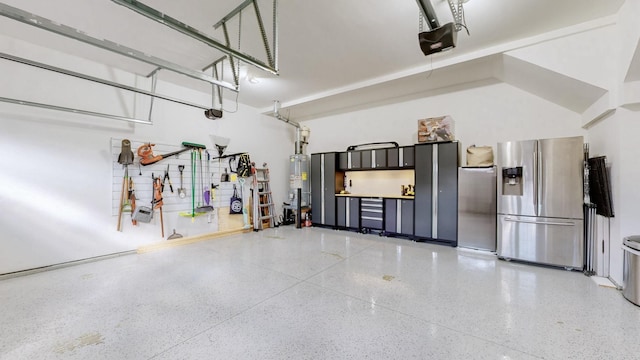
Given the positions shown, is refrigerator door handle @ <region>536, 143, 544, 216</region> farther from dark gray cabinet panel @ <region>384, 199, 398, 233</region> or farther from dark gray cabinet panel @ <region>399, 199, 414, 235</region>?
dark gray cabinet panel @ <region>384, 199, 398, 233</region>

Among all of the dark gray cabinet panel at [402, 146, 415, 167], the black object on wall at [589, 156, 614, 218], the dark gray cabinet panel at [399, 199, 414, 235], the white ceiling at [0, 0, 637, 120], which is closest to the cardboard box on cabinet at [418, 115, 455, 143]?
the dark gray cabinet panel at [402, 146, 415, 167]

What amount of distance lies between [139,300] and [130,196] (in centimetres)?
238

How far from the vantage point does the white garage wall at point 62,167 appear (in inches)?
126

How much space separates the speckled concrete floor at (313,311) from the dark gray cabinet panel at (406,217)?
1391mm

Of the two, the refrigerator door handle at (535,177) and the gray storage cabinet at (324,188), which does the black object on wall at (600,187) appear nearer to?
the refrigerator door handle at (535,177)

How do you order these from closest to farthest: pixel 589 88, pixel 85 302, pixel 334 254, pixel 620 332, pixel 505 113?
pixel 620 332 < pixel 85 302 < pixel 589 88 < pixel 334 254 < pixel 505 113

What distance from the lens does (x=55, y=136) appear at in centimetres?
351

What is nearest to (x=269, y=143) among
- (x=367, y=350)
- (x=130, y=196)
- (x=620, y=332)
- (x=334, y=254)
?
(x=130, y=196)

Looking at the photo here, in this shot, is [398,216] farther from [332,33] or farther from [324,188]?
[332,33]

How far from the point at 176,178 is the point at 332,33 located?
12.8ft

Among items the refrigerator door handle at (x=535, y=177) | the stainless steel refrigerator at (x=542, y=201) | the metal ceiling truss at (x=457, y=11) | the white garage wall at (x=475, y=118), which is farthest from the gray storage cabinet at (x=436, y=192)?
the metal ceiling truss at (x=457, y=11)

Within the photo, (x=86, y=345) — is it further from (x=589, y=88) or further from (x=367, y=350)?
(x=589, y=88)

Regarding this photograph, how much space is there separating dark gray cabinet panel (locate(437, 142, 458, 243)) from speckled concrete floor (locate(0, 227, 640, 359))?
945mm

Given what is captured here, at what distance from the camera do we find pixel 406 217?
5137mm
